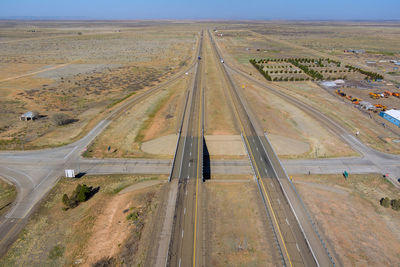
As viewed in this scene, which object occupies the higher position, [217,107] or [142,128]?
[217,107]

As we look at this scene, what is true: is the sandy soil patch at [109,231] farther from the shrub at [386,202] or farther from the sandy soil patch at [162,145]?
the shrub at [386,202]

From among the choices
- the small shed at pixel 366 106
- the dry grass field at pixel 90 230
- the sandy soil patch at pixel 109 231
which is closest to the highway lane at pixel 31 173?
the dry grass field at pixel 90 230

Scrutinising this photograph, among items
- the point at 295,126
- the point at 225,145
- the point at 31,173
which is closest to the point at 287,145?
the point at 295,126

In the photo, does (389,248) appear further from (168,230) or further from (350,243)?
(168,230)

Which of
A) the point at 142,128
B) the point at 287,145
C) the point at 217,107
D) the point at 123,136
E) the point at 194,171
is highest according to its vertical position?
the point at 217,107

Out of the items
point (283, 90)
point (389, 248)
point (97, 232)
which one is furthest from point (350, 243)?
point (283, 90)

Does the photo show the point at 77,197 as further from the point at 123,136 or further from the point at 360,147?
the point at 360,147
